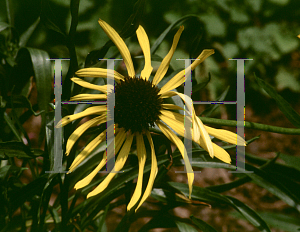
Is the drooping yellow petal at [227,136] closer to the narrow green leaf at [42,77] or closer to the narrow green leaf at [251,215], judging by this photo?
the narrow green leaf at [251,215]

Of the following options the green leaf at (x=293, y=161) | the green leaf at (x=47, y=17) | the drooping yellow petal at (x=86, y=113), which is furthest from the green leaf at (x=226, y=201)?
the green leaf at (x=47, y=17)

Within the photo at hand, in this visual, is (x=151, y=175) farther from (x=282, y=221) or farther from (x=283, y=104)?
(x=282, y=221)

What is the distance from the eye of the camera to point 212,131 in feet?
1.15

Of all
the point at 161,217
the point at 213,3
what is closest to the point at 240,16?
the point at 213,3

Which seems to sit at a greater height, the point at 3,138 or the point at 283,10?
the point at 283,10

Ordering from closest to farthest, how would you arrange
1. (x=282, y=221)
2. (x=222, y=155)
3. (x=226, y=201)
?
(x=222, y=155) → (x=226, y=201) → (x=282, y=221)

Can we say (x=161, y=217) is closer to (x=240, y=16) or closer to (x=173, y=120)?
(x=173, y=120)

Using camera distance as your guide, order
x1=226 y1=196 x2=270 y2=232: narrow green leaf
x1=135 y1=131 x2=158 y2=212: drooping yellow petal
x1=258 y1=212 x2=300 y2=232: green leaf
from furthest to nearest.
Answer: x1=258 y1=212 x2=300 y2=232: green leaf → x1=226 y1=196 x2=270 y2=232: narrow green leaf → x1=135 y1=131 x2=158 y2=212: drooping yellow petal

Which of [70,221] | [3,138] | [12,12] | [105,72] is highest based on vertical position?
[12,12]

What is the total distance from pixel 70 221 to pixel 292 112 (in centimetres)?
52

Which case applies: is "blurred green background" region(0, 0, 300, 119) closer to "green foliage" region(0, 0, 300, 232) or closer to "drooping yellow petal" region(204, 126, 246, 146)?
"green foliage" region(0, 0, 300, 232)

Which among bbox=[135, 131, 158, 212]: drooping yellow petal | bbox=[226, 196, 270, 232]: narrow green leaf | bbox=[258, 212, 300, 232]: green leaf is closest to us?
bbox=[135, 131, 158, 212]: drooping yellow petal

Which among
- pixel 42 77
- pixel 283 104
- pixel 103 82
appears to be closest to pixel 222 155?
pixel 283 104

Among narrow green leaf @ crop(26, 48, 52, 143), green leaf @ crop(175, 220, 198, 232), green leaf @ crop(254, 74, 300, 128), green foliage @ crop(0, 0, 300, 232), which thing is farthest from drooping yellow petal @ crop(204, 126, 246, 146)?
narrow green leaf @ crop(26, 48, 52, 143)
